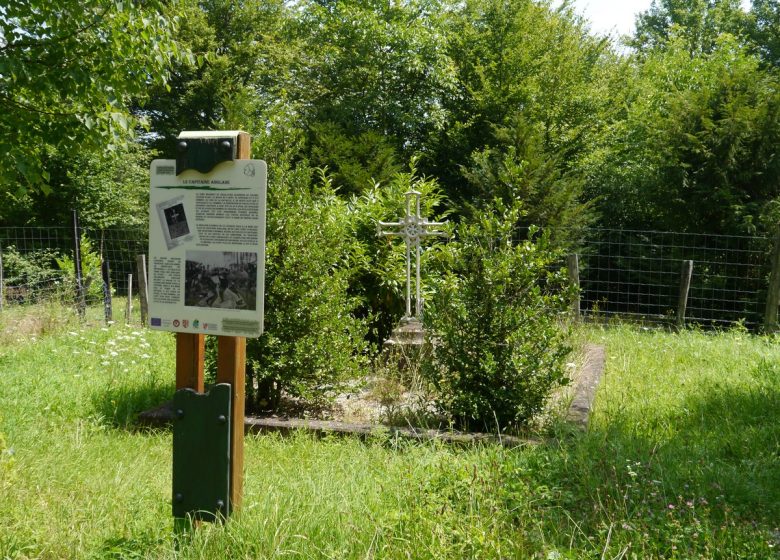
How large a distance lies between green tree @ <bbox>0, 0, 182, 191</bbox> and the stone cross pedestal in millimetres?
2896

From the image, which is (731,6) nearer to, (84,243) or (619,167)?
(619,167)

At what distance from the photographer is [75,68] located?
214 inches

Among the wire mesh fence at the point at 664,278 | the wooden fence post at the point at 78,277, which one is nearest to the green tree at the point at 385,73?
the wire mesh fence at the point at 664,278

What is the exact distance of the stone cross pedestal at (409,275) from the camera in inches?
274

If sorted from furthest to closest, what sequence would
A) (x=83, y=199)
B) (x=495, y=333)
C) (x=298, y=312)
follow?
(x=83, y=199) < (x=298, y=312) < (x=495, y=333)

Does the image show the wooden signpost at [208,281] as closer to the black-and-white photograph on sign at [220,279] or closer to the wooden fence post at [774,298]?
the black-and-white photograph on sign at [220,279]

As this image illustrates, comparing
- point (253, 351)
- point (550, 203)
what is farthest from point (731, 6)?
point (253, 351)

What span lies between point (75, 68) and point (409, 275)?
3.76 metres

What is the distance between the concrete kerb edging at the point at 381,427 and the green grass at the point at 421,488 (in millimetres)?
105

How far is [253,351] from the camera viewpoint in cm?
565

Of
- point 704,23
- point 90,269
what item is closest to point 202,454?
point 90,269

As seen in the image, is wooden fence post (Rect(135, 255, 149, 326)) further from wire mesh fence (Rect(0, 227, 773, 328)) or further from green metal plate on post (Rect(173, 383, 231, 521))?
green metal plate on post (Rect(173, 383, 231, 521))

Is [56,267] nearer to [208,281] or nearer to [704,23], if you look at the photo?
[208,281]

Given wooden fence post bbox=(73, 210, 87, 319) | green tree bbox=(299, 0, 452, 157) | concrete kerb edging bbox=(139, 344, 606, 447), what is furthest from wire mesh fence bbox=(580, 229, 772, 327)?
wooden fence post bbox=(73, 210, 87, 319)
